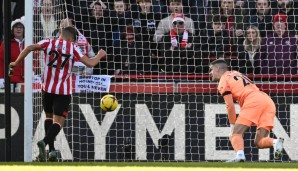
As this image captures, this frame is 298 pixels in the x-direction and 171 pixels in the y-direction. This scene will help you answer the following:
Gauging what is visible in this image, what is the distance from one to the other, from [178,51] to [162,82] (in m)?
0.61

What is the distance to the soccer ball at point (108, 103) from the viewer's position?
43.7 feet

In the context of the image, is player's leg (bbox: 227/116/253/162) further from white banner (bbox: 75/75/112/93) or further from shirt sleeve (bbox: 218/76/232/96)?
white banner (bbox: 75/75/112/93)

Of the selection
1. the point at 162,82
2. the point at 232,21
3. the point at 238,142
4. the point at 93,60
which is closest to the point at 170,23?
the point at 232,21

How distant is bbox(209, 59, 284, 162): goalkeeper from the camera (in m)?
12.4

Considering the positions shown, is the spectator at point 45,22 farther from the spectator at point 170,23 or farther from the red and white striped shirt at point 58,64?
the spectator at point 170,23

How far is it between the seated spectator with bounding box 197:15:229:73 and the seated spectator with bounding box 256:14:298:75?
1.86 ft

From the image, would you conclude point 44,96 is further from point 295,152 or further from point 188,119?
point 295,152

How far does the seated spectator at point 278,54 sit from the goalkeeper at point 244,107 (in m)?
2.11

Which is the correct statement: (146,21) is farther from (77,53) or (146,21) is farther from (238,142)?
(238,142)

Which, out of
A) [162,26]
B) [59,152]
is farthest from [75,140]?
[162,26]

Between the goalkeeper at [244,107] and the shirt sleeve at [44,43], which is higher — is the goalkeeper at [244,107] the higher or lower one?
the lower one

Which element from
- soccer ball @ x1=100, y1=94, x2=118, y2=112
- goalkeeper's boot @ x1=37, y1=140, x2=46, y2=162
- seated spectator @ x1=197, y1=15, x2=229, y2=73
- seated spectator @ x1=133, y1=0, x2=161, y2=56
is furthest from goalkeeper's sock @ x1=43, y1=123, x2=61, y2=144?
seated spectator @ x1=197, y1=15, x2=229, y2=73

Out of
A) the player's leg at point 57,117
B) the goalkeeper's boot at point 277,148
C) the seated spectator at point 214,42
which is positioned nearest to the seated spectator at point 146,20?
the seated spectator at point 214,42

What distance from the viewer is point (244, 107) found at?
497 inches
